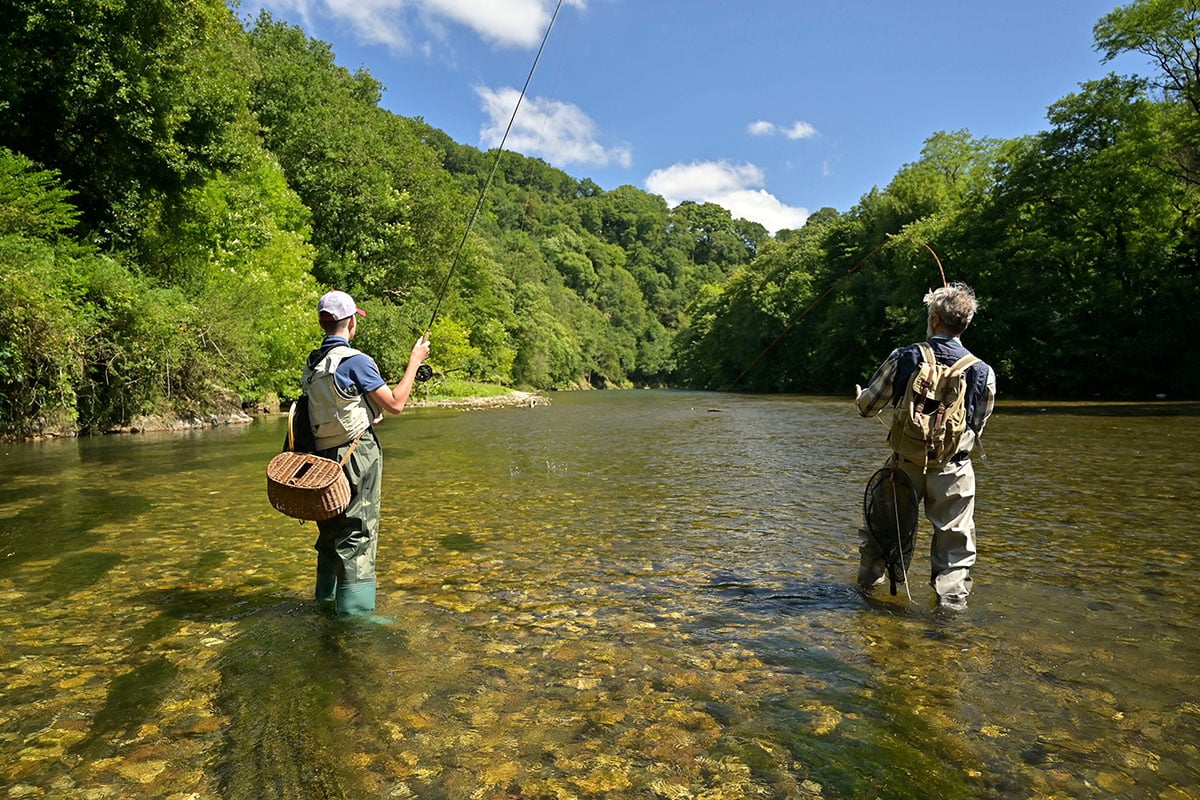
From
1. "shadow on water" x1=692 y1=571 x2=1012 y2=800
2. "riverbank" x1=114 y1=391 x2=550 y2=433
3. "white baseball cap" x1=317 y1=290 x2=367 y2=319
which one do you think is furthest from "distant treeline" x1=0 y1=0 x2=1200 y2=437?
"white baseball cap" x1=317 y1=290 x2=367 y2=319

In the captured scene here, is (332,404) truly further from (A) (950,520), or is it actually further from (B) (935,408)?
(A) (950,520)

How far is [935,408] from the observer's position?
193 inches

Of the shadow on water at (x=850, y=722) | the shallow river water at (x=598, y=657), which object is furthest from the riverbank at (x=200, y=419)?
the shadow on water at (x=850, y=722)

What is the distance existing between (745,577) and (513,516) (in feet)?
12.0

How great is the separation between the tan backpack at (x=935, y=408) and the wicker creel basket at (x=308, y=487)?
3.93 m

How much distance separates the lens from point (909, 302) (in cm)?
4569

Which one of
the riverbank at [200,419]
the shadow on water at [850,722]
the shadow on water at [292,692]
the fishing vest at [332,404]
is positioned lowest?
the riverbank at [200,419]

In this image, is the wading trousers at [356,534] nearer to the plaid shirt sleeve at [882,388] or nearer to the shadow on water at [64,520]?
the shadow on water at [64,520]

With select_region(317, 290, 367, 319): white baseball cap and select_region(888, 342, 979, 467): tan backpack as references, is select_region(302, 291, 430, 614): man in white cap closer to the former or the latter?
select_region(317, 290, 367, 319): white baseball cap

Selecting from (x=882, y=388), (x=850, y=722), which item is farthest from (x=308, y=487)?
(x=882, y=388)

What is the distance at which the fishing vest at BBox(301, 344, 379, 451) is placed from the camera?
4.78 metres

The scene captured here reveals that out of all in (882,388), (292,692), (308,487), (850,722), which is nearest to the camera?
(850,722)

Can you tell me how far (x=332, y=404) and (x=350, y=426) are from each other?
191mm

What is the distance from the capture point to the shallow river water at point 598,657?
3182mm
